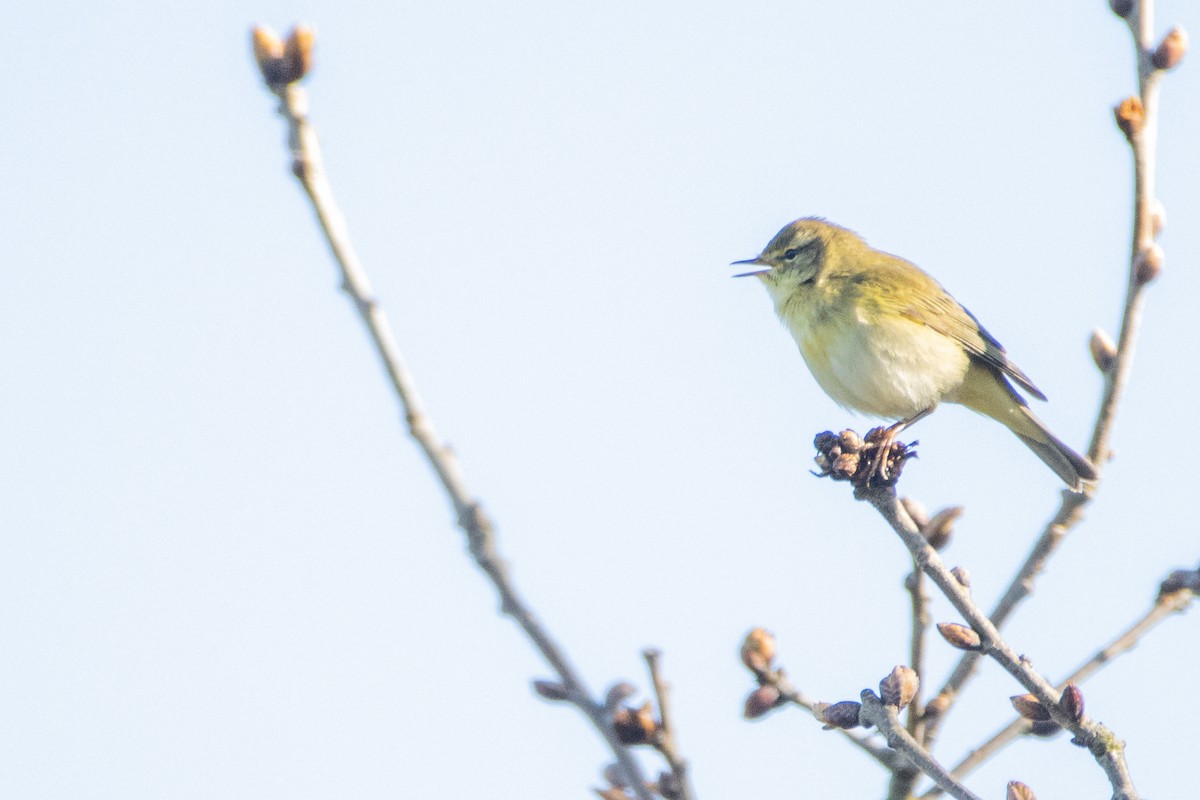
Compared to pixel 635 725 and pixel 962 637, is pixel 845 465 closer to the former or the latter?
pixel 962 637

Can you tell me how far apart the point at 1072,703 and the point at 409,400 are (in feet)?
5.99

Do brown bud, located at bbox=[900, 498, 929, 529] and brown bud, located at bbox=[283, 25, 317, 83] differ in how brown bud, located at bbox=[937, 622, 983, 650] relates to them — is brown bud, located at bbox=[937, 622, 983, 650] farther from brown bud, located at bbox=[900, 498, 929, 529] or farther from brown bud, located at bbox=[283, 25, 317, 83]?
brown bud, located at bbox=[283, 25, 317, 83]

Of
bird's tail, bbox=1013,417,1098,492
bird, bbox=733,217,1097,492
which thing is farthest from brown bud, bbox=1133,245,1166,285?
bird's tail, bbox=1013,417,1098,492

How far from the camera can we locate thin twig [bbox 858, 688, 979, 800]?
8.09 ft

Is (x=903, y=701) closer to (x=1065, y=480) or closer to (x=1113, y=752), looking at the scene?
(x=1113, y=752)

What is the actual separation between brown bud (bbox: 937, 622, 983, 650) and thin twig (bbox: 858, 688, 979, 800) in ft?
0.70

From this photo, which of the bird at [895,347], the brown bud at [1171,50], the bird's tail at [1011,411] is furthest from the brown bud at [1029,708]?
the bird's tail at [1011,411]

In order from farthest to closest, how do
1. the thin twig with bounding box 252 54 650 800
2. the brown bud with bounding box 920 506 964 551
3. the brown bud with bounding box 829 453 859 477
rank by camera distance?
the brown bud with bounding box 920 506 964 551
the brown bud with bounding box 829 453 859 477
the thin twig with bounding box 252 54 650 800

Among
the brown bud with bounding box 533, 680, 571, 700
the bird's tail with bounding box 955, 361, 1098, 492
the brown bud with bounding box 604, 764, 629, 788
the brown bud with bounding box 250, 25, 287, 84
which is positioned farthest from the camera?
the bird's tail with bounding box 955, 361, 1098, 492

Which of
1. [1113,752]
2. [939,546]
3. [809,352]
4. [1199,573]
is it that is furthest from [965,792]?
[809,352]

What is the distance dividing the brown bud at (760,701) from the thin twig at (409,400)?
1.52m

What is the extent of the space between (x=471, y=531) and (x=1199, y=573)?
2.31 metres

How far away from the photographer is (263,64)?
1.91 m

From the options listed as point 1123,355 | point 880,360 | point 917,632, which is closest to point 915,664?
point 917,632
